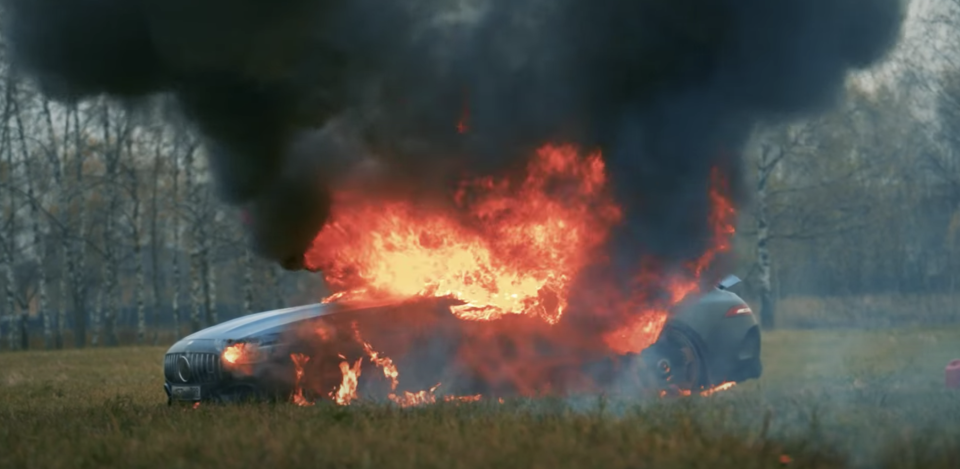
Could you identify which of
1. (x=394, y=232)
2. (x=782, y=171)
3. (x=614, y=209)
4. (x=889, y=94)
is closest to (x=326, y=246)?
(x=394, y=232)

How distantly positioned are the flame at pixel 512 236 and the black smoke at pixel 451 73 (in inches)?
9.5

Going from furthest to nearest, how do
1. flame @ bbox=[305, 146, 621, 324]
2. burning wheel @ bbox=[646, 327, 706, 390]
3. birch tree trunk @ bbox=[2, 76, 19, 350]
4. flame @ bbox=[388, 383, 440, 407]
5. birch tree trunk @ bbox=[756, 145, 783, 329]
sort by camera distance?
birch tree trunk @ bbox=[2, 76, 19, 350] → birch tree trunk @ bbox=[756, 145, 783, 329] → burning wheel @ bbox=[646, 327, 706, 390] → flame @ bbox=[305, 146, 621, 324] → flame @ bbox=[388, 383, 440, 407]

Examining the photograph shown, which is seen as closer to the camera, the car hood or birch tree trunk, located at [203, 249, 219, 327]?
the car hood

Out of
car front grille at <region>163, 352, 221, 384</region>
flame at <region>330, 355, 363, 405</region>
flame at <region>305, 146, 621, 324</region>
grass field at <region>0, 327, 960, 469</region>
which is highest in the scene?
flame at <region>305, 146, 621, 324</region>

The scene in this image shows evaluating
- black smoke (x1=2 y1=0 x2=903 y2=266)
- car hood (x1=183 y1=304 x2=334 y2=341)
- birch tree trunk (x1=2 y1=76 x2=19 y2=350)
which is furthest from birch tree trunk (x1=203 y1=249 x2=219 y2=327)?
car hood (x1=183 y1=304 x2=334 y2=341)

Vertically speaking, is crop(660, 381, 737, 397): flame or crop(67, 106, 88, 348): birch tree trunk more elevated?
crop(67, 106, 88, 348): birch tree trunk

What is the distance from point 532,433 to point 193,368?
4.01m

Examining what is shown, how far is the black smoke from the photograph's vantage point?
32.8 feet

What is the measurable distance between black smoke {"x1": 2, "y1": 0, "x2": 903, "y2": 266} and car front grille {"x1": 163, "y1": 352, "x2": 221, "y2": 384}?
155 cm

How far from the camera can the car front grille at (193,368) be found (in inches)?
383

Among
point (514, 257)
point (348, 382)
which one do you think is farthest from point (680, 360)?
point (348, 382)

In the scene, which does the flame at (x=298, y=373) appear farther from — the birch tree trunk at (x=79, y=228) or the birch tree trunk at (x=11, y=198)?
the birch tree trunk at (x=79, y=228)

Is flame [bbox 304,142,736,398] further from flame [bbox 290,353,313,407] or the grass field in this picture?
the grass field

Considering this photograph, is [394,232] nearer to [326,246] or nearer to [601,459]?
[326,246]
